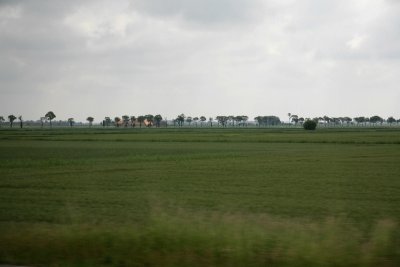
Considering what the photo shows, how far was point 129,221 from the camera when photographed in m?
13.4

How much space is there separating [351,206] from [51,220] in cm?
1111

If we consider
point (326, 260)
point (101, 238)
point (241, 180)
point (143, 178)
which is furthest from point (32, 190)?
point (326, 260)

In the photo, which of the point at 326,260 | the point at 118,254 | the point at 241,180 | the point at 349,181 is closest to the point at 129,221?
the point at 118,254

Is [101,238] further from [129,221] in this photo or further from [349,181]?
[349,181]

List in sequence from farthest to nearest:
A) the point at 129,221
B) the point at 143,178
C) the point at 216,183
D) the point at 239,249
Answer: the point at 143,178, the point at 216,183, the point at 129,221, the point at 239,249

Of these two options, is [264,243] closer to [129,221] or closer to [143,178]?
[129,221]

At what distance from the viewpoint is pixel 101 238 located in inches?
357

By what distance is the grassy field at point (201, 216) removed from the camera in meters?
8.11

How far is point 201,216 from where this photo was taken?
44.0 ft

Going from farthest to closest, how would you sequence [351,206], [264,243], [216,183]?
[216,183] → [351,206] → [264,243]

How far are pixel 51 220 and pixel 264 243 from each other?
25.3ft

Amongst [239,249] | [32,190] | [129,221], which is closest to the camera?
[239,249]

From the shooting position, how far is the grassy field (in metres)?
8.11

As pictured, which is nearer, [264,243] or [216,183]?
[264,243]
